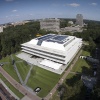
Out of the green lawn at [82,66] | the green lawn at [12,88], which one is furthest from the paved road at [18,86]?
the green lawn at [82,66]

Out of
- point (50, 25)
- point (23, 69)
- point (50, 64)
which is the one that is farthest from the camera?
point (50, 25)

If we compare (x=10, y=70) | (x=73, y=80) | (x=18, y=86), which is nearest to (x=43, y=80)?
(x=18, y=86)

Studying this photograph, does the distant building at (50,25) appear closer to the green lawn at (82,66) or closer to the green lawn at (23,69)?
the green lawn at (82,66)

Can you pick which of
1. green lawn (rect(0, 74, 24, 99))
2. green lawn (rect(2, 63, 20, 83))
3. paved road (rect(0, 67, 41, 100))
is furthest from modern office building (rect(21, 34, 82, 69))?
green lawn (rect(0, 74, 24, 99))

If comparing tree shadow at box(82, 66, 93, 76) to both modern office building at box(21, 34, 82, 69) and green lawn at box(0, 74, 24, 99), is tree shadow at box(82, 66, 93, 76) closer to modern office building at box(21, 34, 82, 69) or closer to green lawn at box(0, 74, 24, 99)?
modern office building at box(21, 34, 82, 69)

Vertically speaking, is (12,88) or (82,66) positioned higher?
(82,66)

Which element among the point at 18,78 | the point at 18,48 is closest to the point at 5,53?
the point at 18,48

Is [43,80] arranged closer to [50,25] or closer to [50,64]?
[50,64]
